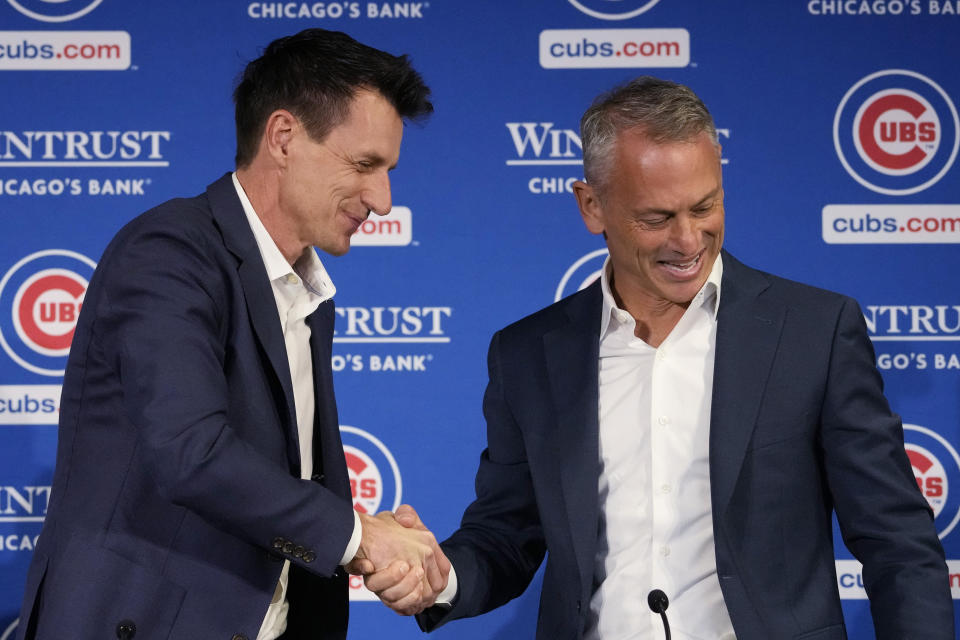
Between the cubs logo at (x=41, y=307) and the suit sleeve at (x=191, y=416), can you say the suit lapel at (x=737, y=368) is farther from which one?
the cubs logo at (x=41, y=307)

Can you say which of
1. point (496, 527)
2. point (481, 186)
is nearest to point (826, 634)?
point (496, 527)

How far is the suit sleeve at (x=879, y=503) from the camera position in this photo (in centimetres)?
189

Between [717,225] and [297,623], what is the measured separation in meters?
1.14

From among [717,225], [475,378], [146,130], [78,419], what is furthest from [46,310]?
[717,225]

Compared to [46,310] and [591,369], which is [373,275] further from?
[591,369]

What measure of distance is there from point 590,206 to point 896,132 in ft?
5.16

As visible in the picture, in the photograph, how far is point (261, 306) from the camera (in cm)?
204

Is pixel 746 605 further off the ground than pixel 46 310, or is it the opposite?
pixel 46 310

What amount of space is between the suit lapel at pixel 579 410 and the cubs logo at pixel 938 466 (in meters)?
1.55

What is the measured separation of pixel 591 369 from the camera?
2.20 metres

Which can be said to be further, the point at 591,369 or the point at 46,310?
the point at 46,310

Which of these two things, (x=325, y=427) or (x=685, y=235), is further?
(x=325, y=427)

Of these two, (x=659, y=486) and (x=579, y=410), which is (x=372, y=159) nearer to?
(x=579, y=410)

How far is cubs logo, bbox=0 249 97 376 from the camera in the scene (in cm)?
341
